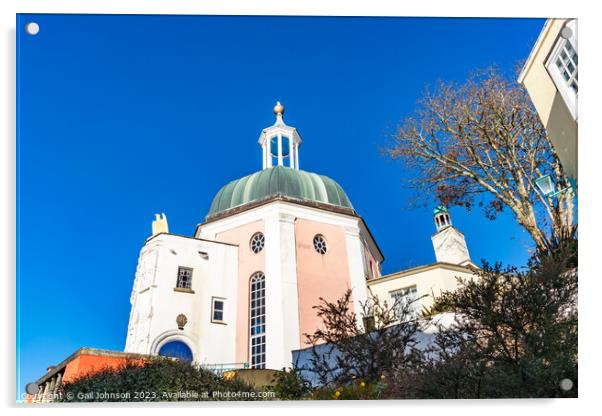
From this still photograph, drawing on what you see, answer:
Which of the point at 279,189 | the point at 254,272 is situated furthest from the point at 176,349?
the point at 279,189

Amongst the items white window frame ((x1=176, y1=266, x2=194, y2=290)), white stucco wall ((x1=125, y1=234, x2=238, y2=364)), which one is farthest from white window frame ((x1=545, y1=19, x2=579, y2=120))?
white window frame ((x1=176, y1=266, x2=194, y2=290))

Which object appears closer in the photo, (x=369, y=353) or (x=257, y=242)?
(x=369, y=353)

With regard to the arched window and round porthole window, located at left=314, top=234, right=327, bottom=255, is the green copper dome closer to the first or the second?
round porthole window, located at left=314, top=234, right=327, bottom=255

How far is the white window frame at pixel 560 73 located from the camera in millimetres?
7973

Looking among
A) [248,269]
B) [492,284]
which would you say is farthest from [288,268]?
[492,284]

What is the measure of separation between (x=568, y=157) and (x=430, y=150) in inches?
157

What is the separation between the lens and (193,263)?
14445 millimetres

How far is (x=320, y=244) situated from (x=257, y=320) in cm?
236

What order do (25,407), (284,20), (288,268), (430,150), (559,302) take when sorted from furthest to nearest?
(288,268)
(430,150)
(284,20)
(559,302)
(25,407)

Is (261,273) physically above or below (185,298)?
above

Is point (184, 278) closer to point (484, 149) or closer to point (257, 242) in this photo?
point (257, 242)

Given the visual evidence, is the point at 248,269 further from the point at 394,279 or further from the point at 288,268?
the point at 394,279

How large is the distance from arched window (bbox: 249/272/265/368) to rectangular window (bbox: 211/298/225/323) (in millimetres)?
620

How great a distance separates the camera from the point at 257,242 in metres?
14.7
